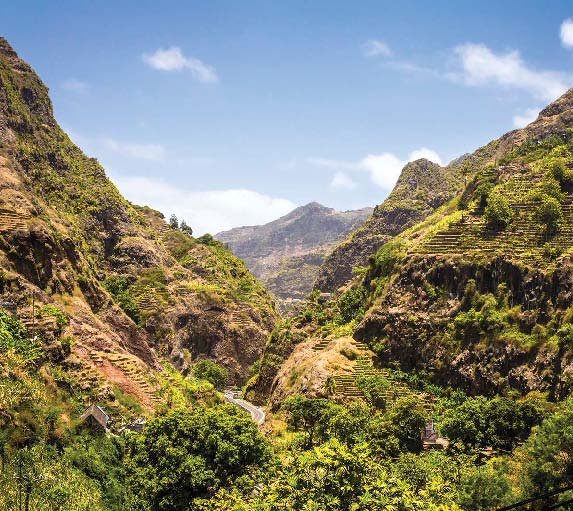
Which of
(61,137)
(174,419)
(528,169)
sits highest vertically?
(61,137)

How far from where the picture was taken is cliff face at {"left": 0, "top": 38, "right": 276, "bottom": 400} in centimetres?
6881

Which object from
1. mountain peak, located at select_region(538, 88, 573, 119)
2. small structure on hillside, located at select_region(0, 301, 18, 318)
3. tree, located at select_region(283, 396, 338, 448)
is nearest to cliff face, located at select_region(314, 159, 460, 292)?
mountain peak, located at select_region(538, 88, 573, 119)

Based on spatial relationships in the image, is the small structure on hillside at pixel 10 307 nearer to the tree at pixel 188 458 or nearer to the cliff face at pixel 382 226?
the tree at pixel 188 458

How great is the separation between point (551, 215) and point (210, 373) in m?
64.4

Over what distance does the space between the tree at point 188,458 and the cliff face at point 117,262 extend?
2469cm

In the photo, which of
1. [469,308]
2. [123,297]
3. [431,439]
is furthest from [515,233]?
[123,297]

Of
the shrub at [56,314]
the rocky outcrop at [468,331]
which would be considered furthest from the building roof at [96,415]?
the rocky outcrop at [468,331]

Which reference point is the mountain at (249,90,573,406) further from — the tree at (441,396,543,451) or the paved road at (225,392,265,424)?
the tree at (441,396,543,451)

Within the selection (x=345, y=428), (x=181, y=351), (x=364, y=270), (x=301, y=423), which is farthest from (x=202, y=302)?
(x=345, y=428)

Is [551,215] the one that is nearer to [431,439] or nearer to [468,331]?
[468,331]

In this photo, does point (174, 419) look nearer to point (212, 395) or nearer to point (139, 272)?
point (212, 395)

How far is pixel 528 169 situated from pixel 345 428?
180 ft

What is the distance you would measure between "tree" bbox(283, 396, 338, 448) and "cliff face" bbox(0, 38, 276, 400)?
22.9 m

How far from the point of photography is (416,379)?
204ft
